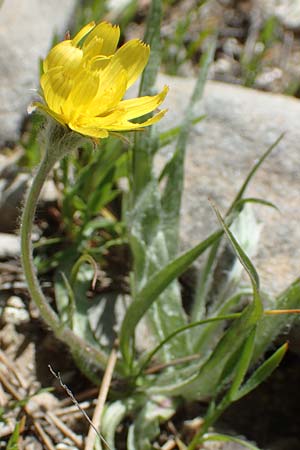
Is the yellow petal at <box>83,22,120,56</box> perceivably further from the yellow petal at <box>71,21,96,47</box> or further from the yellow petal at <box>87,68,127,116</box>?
the yellow petal at <box>87,68,127,116</box>

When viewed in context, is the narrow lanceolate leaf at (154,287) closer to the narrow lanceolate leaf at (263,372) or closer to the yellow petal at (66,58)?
the narrow lanceolate leaf at (263,372)

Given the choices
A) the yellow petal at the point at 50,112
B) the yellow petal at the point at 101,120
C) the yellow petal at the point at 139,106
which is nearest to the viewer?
the yellow petal at the point at 50,112

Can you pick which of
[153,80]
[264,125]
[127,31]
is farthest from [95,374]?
[127,31]

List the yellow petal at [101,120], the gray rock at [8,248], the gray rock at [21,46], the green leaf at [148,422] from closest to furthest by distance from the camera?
the yellow petal at [101,120] < the green leaf at [148,422] < the gray rock at [8,248] < the gray rock at [21,46]

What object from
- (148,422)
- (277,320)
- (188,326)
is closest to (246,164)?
(277,320)

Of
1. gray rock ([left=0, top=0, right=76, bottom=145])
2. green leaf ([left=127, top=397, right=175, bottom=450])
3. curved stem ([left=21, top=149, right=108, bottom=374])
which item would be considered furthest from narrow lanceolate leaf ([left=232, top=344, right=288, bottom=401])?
gray rock ([left=0, top=0, right=76, bottom=145])

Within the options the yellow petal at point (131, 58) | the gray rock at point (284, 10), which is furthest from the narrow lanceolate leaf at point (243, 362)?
the gray rock at point (284, 10)

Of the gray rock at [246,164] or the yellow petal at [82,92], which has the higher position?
the yellow petal at [82,92]

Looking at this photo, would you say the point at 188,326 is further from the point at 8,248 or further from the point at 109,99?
the point at 8,248
